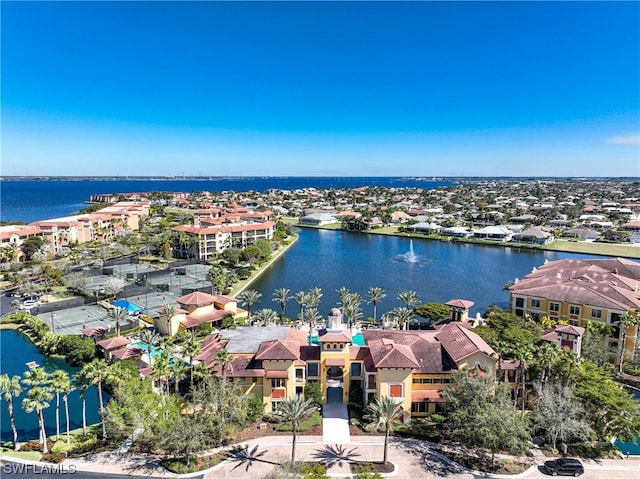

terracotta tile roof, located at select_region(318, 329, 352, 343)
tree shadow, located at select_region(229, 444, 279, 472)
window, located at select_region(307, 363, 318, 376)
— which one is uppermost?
terracotta tile roof, located at select_region(318, 329, 352, 343)

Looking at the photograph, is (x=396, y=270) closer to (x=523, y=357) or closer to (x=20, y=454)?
(x=523, y=357)

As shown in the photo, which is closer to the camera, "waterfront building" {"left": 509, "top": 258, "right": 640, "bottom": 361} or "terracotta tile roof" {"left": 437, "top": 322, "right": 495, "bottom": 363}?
"terracotta tile roof" {"left": 437, "top": 322, "right": 495, "bottom": 363}

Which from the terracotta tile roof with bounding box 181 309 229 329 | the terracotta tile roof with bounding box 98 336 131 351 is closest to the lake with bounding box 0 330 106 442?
the terracotta tile roof with bounding box 98 336 131 351

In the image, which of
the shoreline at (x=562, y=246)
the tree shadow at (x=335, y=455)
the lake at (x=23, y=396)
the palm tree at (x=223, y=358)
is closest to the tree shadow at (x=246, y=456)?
the tree shadow at (x=335, y=455)

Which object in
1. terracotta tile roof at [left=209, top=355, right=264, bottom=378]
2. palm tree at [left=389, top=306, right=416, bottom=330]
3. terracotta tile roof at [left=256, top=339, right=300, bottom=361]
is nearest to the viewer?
terracotta tile roof at [left=256, top=339, right=300, bottom=361]

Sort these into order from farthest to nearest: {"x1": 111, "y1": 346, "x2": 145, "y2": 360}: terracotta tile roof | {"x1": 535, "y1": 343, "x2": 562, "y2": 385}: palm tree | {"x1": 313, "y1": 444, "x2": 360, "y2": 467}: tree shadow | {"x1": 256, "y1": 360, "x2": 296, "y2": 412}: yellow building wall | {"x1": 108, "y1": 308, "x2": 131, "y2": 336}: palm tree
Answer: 1. {"x1": 108, "y1": 308, "x2": 131, "y2": 336}: palm tree
2. {"x1": 111, "y1": 346, "x2": 145, "y2": 360}: terracotta tile roof
3. {"x1": 256, "y1": 360, "x2": 296, "y2": 412}: yellow building wall
4. {"x1": 535, "y1": 343, "x2": 562, "y2": 385}: palm tree
5. {"x1": 313, "y1": 444, "x2": 360, "y2": 467}: tree shadow

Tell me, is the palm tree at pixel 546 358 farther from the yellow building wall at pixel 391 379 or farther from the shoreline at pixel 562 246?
the shoreline at pixel 562 246

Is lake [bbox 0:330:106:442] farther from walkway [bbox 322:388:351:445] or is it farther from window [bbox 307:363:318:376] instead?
walkway [bbox 322:388:351:445]
